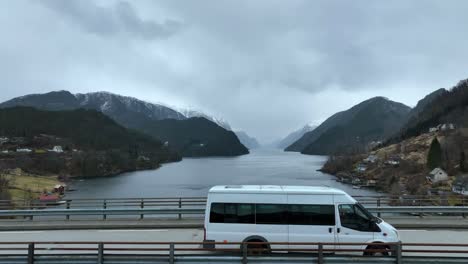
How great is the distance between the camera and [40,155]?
163m

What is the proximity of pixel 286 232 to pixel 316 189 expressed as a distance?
82.9 inches

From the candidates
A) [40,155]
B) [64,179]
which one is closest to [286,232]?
[64,179]

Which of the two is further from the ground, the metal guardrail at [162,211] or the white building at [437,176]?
the white building at [437,176]

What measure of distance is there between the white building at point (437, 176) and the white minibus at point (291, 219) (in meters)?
99.5

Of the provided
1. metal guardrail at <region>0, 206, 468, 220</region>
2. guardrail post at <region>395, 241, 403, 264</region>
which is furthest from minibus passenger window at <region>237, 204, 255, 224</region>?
metal guardrail at <region>0, 206, 468, 220</region>

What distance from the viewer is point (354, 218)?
13016 mm

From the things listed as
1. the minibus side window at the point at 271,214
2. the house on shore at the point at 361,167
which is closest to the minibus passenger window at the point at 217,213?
the minibus side window at the point at 271,214

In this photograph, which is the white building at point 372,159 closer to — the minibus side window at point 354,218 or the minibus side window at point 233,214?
the minibus side window at point 354,218

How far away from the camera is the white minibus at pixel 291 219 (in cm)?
1287

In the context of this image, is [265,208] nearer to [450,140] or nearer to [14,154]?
[450,140]

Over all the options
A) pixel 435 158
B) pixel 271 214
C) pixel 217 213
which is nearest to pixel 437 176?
pixel 435 158

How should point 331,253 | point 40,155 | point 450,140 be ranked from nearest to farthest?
point 331,253 < point 450,140 < point 40,155

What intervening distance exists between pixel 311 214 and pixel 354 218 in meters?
1.56

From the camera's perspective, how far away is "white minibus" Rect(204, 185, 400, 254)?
12867 millimetres
